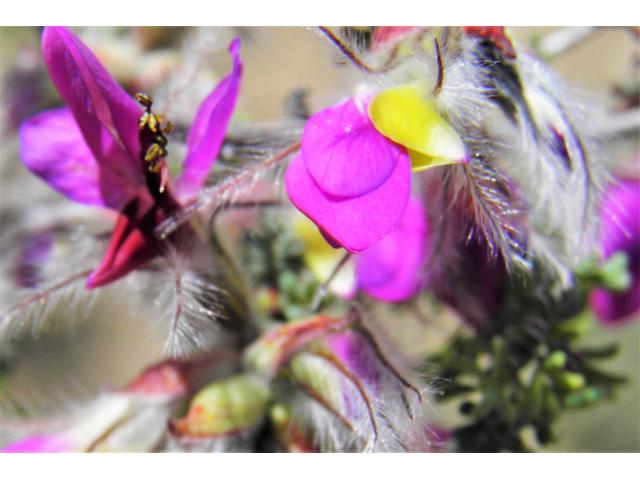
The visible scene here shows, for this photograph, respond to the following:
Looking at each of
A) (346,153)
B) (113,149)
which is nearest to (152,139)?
(113,149)

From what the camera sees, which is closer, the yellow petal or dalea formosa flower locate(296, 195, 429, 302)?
the yellow petal

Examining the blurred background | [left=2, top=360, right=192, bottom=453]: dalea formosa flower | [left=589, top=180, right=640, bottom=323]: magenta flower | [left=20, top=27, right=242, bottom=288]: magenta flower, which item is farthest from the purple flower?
[left=589, top=180, right=640, bottom=323]: magenta flower

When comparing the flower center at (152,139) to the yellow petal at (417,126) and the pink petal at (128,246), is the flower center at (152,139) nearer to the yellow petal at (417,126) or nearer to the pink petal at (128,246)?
the pink petal at (128,246)

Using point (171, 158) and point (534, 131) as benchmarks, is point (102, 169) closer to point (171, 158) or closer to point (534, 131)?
point (171, 158)

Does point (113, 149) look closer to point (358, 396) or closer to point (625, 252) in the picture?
point (358, 396)

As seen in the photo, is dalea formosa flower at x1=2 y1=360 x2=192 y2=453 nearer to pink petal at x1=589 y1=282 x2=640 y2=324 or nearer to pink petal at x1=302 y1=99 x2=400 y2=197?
pink petal at x1=302 y1=99 x2=400 y2=197
